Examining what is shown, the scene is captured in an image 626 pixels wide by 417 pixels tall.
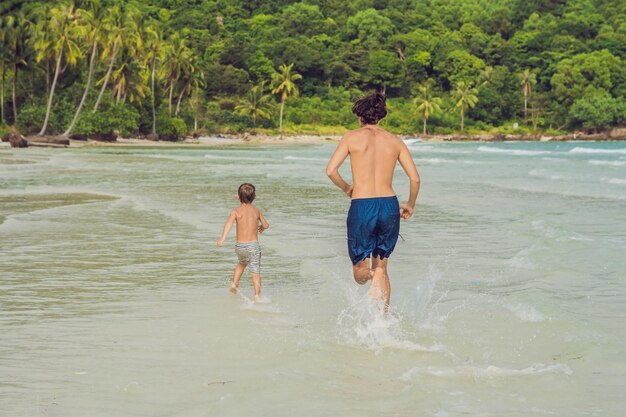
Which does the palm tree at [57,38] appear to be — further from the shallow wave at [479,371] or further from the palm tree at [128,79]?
the shallow wave at [479,371]

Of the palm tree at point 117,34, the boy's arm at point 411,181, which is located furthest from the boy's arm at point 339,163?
the palm tree at point 117,34

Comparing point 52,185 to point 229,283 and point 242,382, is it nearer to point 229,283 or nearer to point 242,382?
point 229,283

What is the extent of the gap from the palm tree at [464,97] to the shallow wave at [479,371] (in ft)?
378

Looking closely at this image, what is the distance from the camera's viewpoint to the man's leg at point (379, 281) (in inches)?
233

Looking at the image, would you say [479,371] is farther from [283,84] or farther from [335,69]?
[335,69]

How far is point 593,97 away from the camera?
124438mm

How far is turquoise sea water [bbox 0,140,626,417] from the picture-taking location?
15.1ft

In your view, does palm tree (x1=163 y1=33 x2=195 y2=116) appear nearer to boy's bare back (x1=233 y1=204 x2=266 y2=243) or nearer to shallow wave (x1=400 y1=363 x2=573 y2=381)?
boy's bare back (x1=233 y1=204 x2=266 y2=243)

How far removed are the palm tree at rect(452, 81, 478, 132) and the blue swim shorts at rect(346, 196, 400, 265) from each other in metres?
115

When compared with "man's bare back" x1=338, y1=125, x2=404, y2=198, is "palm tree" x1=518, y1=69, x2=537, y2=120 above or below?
above

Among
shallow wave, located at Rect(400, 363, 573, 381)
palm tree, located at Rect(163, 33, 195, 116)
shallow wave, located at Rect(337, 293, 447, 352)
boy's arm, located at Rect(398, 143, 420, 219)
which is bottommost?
shallow wave, located at Rect(400, 363, 573, 381)

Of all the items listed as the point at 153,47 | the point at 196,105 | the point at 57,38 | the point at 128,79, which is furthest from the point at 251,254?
the point at 196,105

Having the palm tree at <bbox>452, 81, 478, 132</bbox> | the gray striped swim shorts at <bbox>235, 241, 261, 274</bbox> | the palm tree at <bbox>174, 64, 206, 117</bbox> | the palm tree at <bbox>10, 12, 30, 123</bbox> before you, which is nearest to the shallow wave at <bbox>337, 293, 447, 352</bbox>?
the gray striped swim shorts at <bbox>235, 241, 261, 274</bbox>

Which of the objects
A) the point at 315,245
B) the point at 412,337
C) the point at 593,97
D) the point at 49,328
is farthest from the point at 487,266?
the point at 593,97
